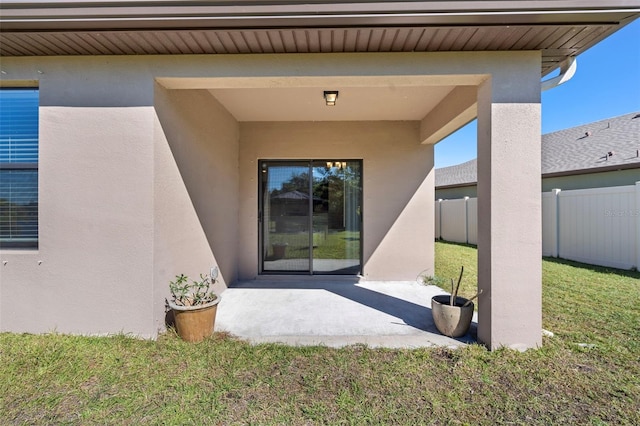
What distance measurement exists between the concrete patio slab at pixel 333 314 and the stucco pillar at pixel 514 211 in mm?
494

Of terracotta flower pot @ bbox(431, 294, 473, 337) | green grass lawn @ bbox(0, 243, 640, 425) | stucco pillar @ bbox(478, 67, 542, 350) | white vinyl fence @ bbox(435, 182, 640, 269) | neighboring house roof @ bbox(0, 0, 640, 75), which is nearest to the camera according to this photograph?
green grass lawn @ bbox(0, 243, 640, 425)

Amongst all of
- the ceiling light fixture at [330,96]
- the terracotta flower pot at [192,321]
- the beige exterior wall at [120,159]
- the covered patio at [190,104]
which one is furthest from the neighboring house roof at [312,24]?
the terracotta flower pot at [192,321]

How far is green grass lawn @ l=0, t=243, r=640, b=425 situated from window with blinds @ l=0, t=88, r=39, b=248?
3.65 feet

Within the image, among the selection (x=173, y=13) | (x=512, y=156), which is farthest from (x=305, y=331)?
(x=173, y=13)

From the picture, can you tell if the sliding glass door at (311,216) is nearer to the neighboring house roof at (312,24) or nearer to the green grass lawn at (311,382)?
the green grass lawn at (311,382)

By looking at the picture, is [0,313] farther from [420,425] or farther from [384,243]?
[384,243]

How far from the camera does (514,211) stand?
2715 mm

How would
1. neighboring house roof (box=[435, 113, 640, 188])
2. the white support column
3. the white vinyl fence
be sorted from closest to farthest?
1. the white vinyl fence
2. neighboring house roof (box=[435, 113, 640, 188])
3. the white support column

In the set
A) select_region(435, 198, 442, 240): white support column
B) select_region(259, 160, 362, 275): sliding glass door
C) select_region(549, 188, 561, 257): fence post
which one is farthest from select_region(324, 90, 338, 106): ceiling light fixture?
select_region(435, 198, 442, 240): white support column

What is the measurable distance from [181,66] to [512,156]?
3473 mm

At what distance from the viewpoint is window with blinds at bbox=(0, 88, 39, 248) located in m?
3.00

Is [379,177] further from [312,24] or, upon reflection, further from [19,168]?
[19,168]

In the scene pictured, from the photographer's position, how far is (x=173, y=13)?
7.46 feet

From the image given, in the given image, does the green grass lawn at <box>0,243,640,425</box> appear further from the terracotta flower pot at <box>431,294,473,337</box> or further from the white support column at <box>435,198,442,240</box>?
the white support column at <box>435,198,442,240</box>
